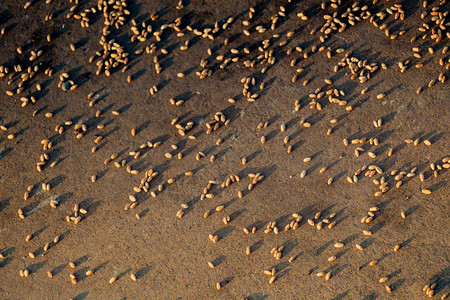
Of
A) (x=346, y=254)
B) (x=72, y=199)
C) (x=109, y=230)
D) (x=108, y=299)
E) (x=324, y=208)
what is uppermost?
(x=72, y=199)

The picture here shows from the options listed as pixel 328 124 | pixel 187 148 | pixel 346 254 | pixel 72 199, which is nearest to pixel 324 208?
pixel 346 254

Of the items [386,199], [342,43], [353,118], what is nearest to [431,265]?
[386,199]

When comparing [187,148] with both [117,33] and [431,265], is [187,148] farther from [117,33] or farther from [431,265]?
[431,265]

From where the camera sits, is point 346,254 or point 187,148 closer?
point 346,254

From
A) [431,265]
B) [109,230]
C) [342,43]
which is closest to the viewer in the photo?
[431,265]

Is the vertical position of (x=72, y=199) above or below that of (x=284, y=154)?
above

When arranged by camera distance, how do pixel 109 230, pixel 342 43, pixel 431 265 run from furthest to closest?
pixel 342 43 < pixel 109 230 < pixel 431 265
